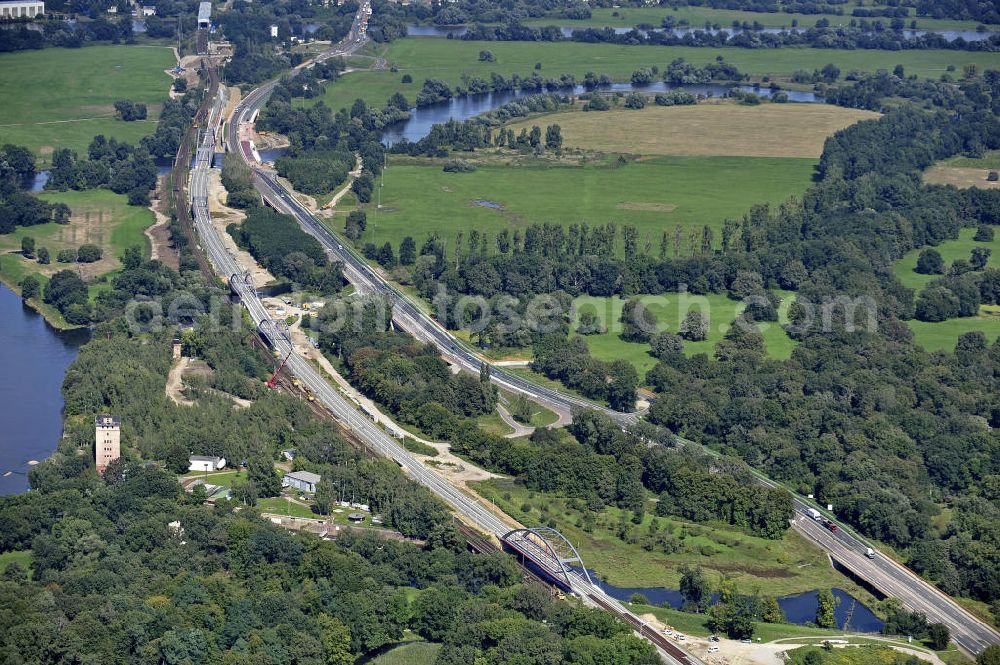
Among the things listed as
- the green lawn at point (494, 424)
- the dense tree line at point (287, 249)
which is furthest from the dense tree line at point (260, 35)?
the green lawn at point (494, 424)

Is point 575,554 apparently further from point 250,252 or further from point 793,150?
point 793,150

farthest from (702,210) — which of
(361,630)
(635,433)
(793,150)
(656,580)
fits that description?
(361,630)

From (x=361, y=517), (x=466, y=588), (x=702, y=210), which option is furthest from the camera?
(x=702, y=210)

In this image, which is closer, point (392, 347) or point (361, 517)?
point (361, 517)

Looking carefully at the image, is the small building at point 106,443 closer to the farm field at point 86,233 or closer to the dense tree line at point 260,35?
the farm field at point 86,233

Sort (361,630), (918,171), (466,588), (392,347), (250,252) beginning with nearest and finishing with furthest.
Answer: (361,630) → (466,588) → (392,347) → (250,252) → (918,171)

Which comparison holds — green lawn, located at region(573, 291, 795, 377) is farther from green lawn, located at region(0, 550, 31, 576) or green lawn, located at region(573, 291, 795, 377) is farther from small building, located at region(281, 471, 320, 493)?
green lawn, located at region(0, 550, 31, 576)

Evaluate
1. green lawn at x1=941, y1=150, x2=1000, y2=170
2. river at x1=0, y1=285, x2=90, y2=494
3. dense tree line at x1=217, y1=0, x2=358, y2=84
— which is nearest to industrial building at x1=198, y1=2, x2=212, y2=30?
dense tree line at x1=217, y1=0, x2=358, y2=84
